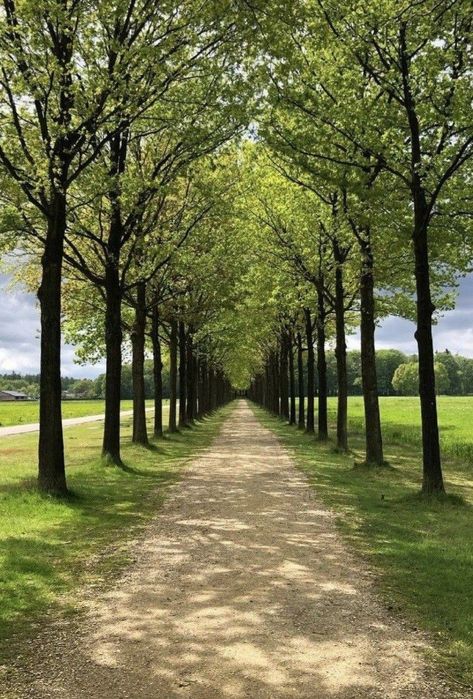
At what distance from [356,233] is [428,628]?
12711 mm

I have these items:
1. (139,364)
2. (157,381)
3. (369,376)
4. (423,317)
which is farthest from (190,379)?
(423,317)

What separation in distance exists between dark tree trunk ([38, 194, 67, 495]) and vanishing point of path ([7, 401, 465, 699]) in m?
4.49

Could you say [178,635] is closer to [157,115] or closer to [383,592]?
[383,592]

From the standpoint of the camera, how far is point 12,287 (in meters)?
28.7

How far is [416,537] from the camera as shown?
9.52 meters

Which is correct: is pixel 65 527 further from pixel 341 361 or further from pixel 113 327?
pixel 341 361

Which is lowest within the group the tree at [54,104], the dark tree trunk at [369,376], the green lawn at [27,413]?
the green lawn at [27,413]

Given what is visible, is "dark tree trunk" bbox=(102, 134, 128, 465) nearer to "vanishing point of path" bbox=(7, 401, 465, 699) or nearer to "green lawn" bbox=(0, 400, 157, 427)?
"vanishing point of path" bbox=(7, 401, 465, 699)

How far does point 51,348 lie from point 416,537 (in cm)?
836

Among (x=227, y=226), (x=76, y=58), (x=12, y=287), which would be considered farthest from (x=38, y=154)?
(x=12, y=287)

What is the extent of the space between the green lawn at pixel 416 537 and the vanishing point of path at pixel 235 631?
31cm

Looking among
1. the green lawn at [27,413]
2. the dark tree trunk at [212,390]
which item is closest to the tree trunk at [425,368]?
the green lawn at [27,413]

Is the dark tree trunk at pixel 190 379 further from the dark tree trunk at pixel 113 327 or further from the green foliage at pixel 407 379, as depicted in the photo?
the green foliage at pixel 407 379

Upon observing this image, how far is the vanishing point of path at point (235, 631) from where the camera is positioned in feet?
14.9
